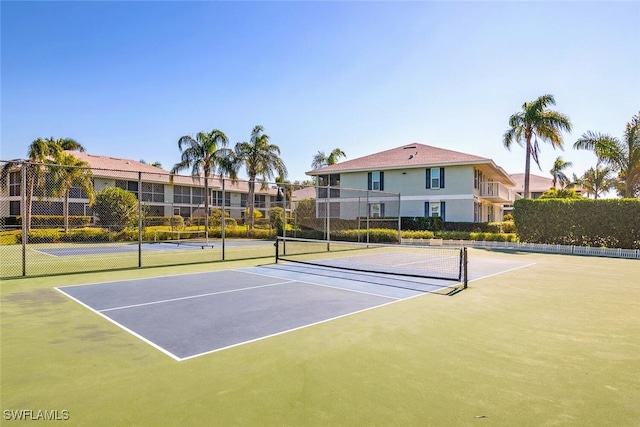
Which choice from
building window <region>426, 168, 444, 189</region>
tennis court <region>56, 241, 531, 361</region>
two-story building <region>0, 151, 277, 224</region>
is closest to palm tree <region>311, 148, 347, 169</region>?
two-story building <region>0, 151, 277, 224</region>

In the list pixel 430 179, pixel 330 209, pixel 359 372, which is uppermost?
pixel 430 179

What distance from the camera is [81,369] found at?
4.22 m

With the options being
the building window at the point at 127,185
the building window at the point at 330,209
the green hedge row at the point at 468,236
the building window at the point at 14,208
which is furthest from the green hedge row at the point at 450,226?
the building window at the point at 14,208

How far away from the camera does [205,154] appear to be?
3069cm

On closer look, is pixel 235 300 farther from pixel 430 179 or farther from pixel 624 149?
pixel 624 149

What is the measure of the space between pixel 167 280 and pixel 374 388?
7.99 meters

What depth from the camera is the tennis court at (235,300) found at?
18.1ft

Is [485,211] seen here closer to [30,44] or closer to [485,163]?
[485,163]

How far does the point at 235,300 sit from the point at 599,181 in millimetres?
56411

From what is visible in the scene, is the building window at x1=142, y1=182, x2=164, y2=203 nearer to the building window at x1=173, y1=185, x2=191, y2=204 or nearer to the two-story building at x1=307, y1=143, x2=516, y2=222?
the building window at x1=173, y1=185, x2=191, y2=204

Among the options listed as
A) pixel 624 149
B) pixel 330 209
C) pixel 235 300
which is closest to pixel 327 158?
pixel 330 209

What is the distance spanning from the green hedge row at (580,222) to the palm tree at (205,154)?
2223 cm

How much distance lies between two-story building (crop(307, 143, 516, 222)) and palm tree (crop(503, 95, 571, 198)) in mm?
2783

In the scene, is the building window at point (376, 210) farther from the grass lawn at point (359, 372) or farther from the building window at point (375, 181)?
the grass lawn at point (359, 372)
